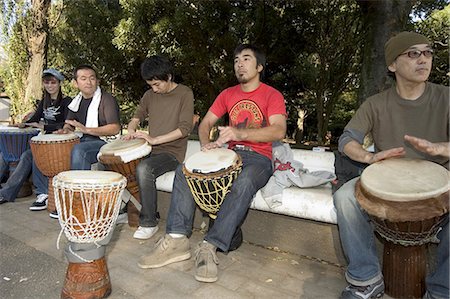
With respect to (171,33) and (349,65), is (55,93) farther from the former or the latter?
(349,65)

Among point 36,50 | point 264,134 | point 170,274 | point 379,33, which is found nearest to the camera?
point 170,274

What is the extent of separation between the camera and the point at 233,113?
3320mm

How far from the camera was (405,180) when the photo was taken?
208cm

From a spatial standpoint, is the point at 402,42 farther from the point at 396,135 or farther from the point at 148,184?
the point at 148,184

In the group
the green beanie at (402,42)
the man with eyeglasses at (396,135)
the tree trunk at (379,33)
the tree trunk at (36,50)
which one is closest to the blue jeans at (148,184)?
the man with eyeglasses at (396,135)

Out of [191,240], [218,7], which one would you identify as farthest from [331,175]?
[218,7]

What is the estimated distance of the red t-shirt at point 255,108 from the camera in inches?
123

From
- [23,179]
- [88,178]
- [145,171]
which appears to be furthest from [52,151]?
[88,178]

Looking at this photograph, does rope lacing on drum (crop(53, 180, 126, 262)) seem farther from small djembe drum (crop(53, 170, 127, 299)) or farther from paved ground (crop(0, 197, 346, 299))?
paved ground (crop(0, 197, 346, 299))

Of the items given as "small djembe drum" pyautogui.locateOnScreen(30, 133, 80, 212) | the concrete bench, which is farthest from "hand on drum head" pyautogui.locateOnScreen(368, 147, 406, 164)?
"small djembe drum" pyautogui.locateOnScreen(30, 133, 80, 212)

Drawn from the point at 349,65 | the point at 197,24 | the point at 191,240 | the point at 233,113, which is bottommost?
the point at 191,240

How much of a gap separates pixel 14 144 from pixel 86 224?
296 centimetres

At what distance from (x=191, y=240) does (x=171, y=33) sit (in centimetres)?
751

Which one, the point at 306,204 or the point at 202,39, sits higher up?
the point at 202,39
